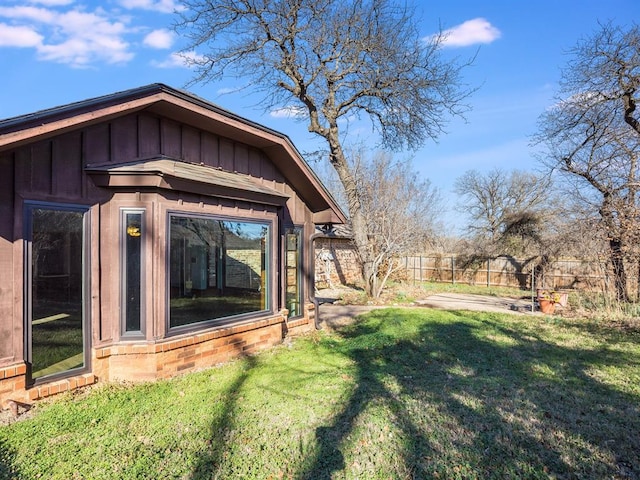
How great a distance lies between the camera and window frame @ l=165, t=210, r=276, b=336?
5.13m

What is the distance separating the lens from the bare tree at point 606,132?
10227 mm

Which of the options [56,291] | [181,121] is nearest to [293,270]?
[181,121]

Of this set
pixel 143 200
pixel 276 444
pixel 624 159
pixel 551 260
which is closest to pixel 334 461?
pixel 276 444

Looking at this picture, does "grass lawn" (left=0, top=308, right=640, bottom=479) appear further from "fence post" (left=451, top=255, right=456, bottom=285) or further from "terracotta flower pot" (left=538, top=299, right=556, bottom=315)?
"fence post" (left=451, top=255, right=456, bottom=285)

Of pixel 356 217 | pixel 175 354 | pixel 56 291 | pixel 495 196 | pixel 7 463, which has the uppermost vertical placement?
pixel 495 196

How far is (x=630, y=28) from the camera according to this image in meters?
11.3

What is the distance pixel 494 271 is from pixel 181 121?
18009mm

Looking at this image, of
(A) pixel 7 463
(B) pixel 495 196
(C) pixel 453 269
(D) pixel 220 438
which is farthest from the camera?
(B) pixel 495 196

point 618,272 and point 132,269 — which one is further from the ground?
point 132,269

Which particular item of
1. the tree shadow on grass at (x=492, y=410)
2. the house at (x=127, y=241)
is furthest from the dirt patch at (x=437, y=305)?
the house at (x=127, y=241)

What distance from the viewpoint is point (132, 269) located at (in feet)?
16.2

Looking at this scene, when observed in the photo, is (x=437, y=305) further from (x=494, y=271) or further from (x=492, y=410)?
(x=492, y=410)

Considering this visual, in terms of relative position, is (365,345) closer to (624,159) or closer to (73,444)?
(73,444)

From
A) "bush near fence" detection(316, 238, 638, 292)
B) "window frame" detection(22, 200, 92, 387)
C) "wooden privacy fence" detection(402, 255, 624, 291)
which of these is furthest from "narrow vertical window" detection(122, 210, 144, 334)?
"wooden privacy fence" detection(402, 255, 624, 291)
